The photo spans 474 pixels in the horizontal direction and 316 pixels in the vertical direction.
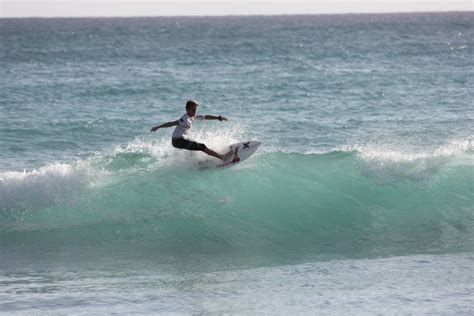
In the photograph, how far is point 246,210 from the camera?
13.3 metres

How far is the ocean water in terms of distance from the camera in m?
9.22

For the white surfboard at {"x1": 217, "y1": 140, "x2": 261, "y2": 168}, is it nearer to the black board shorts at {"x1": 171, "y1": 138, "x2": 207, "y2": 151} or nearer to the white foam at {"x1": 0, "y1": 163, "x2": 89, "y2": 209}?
the black board shorts at {"x1": 171, "y1": 138, "x2": 207, "y2": 151}

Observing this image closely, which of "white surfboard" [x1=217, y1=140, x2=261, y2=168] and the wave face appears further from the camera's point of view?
"white surfboard" [x1=217, y1=140, x2=261, y2=168]

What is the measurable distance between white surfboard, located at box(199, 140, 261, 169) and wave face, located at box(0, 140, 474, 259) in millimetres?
229

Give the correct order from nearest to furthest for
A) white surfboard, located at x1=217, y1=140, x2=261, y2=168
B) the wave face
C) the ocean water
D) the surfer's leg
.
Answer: the ocean water
the wave face
the surfer's leg
white surfboard, located at x1=217, y1=140, x2=261, y2=168

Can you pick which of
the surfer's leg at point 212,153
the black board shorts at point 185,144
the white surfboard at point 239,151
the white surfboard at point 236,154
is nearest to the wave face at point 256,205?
the white surfboard at point 236,154

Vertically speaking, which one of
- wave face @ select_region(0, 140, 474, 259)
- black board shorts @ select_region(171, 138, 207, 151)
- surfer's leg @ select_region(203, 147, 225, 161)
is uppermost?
black board shorts @ select_region(171, 138, 207, 151)

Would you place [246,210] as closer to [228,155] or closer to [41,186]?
[228,155]

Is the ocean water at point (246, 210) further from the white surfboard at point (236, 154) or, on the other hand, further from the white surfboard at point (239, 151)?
the white surfboard at point (239, 151)

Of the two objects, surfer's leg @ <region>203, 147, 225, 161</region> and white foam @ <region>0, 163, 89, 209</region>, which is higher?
surfer's leg @ <region>203, 147, 225, 161</region>

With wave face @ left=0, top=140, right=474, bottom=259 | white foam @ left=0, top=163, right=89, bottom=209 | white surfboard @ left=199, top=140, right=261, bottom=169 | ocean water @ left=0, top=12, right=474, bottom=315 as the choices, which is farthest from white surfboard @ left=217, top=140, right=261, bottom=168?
white foam @ left=0, top=163, right=89, bottom=209

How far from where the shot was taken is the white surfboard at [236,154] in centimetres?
1359

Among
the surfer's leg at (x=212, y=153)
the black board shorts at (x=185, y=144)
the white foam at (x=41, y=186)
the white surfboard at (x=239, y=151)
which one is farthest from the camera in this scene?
the white foam at (x=41, y=186)

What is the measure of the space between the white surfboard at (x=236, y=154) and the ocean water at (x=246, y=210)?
0.33m
